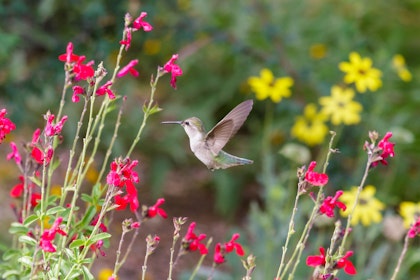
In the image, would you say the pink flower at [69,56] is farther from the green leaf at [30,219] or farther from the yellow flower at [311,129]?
the yellow flower at [311,129]

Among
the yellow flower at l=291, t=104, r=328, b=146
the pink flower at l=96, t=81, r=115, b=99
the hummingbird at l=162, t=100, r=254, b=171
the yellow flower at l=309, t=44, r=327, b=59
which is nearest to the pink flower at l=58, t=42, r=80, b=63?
the pink flower at l=96, t=81, r=115, b=99

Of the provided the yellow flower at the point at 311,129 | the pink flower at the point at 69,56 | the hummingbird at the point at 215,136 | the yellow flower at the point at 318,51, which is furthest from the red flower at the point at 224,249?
the yellow flower at the point at 318,51

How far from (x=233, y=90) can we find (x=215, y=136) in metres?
2.68

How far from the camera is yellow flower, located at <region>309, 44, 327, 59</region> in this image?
477cm

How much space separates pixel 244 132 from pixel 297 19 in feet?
3.25

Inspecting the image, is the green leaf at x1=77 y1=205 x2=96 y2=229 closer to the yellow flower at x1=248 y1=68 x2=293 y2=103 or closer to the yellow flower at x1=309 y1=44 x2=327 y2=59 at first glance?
the yellow flower at x1=248 y1=68 x2=293 y2=103

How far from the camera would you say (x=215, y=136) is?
1.89m

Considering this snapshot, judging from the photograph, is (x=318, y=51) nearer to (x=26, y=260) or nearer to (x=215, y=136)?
(x=215, y=136)

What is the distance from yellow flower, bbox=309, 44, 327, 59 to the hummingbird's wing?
2.91m

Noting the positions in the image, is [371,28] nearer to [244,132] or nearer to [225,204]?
[244,132]

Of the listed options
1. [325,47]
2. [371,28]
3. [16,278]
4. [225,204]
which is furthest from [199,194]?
[16,278]

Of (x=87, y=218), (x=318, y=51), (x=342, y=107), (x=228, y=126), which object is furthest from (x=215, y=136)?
(x=318, y=51)

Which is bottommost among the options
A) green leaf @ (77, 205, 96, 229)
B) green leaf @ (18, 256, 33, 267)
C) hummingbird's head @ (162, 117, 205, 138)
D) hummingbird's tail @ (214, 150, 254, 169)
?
green leaf @ (18, 256, 33, 267)

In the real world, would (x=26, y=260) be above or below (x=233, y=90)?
below
